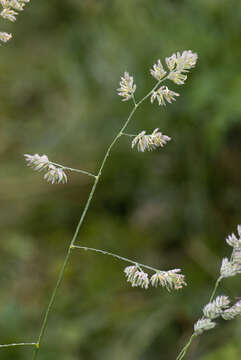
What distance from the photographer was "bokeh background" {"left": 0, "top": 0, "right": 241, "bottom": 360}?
2.64 meters

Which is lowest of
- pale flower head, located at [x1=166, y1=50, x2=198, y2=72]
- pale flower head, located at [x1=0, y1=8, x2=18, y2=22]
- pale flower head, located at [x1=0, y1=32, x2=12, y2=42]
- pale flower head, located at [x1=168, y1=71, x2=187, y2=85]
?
pale flower head, located at [x1=0, y1=32, x2=12, y2=42]

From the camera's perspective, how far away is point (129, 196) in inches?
139

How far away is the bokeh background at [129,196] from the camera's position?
264 centimetres

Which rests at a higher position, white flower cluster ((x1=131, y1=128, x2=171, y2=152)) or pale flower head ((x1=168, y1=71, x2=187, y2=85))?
pale flower head ((x1=168, y1=71, x2=187, y2=85))

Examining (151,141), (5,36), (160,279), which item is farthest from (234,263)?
(5,36)

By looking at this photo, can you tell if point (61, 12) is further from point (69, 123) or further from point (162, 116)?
point (162, 116)

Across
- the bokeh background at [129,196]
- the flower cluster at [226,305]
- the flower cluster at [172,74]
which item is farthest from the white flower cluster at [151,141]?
the bokeh background at [129,196]

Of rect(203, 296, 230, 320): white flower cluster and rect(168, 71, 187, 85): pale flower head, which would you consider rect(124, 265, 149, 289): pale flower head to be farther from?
rect(168, 71, 187, 85): pale flower head

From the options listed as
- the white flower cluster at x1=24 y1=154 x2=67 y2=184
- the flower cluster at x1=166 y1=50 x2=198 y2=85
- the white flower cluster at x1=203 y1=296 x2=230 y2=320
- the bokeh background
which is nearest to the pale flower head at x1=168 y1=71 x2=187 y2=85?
the flower cluster at x1=166 y1=50 x2=198 y2=85

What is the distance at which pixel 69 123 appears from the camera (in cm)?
376

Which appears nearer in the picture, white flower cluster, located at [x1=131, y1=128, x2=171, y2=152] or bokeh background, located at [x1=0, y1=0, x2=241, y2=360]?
white flower cluster, located at [x1=131, y1=128, x2=171, y2=152]

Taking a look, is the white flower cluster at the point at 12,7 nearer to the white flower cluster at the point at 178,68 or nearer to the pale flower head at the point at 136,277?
the white flower cluster at the point at 178,68

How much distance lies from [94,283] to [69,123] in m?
1.18

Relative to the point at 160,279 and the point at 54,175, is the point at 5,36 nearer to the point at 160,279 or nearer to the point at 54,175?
the point at 54,175
